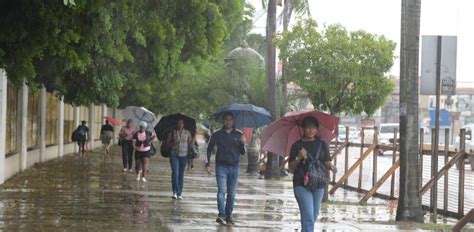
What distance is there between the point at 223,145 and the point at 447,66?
3.75 metres

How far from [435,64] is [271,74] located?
12738 millimetres

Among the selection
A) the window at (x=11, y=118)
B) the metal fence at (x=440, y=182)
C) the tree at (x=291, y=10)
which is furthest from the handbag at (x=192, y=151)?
the tree at (x=291, y=10)

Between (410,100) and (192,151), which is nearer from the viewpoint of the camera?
(410,100)

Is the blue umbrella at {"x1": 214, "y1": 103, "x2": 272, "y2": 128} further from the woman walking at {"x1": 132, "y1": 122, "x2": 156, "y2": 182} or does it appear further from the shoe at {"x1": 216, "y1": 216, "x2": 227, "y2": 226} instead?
the woman walking at {"x1": 132, "y1": 122, "x2": 156, "y2": 182}

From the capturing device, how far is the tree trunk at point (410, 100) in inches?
524

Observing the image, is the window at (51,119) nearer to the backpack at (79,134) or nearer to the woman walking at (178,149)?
the backpack at (79,134)

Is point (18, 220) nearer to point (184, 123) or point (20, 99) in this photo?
point (184, 123)

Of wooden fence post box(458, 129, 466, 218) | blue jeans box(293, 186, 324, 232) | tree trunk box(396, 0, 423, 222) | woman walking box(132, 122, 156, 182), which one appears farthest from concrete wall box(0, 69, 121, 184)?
wooden fence post box(458, 129, 466, 218)

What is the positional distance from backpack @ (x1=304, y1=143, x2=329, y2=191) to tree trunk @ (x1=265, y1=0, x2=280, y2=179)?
15501 mm

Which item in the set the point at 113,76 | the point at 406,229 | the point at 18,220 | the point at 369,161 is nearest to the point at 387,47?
the point at 369,161

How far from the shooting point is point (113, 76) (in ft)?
59.8

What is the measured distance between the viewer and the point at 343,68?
67.9 ft

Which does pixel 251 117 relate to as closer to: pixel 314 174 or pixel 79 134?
pixel 314 174

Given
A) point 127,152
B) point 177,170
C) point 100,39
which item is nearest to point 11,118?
point 127,152
